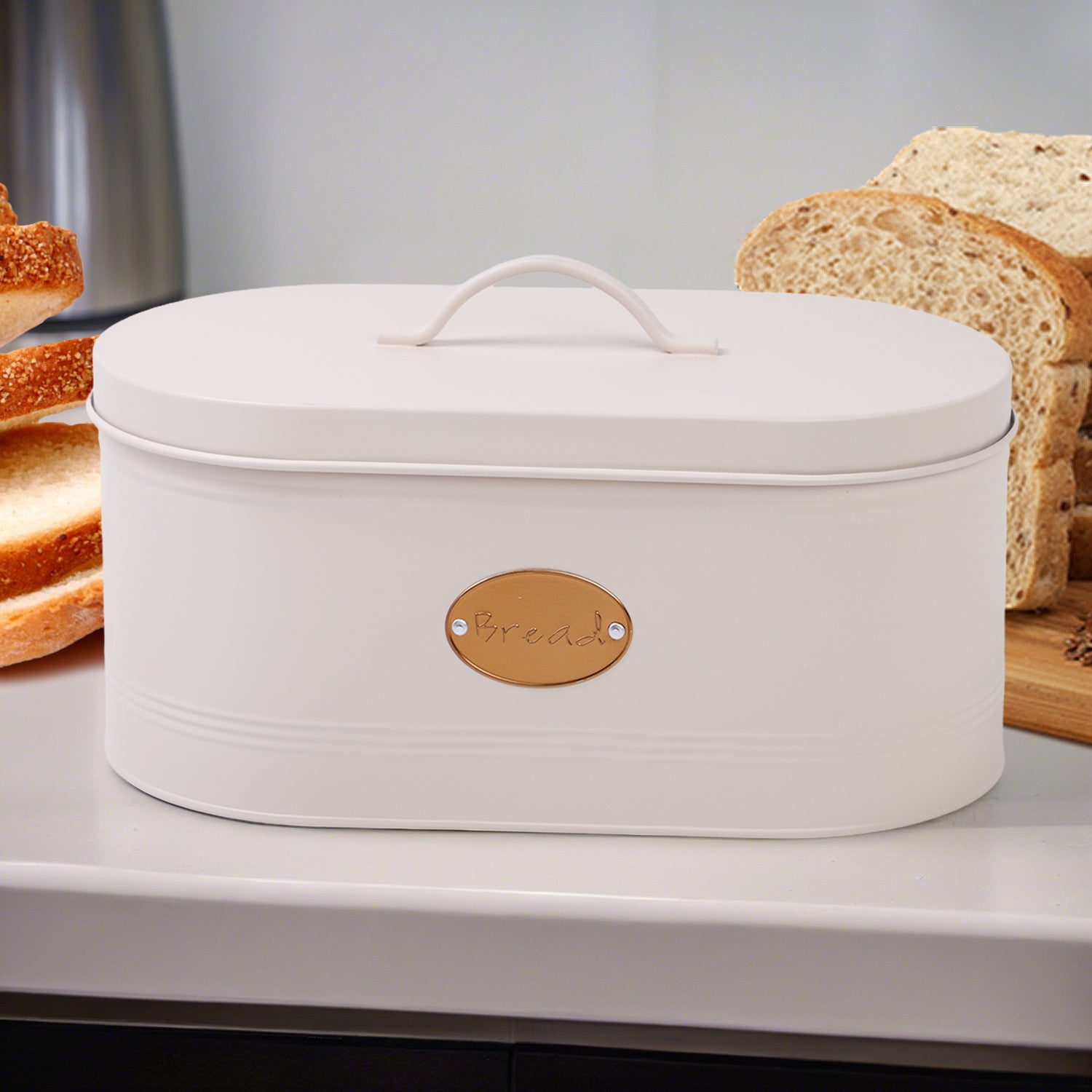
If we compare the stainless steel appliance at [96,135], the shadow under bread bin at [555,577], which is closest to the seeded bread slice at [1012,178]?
the shadow under bread bin at [555,577]

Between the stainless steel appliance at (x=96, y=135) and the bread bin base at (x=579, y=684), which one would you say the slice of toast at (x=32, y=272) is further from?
the stainless steel appliance at (x=96, y=135)

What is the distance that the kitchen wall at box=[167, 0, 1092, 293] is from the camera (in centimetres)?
164

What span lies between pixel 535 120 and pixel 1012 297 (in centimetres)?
97

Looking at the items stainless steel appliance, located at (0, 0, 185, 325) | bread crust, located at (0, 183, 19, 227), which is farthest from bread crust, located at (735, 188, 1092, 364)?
stainless steel appliance, located at (0, 0, 185, 325)

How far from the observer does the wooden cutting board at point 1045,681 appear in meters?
0.75

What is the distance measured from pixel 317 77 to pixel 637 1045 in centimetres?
152

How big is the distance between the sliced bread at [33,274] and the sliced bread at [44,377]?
0.04 m

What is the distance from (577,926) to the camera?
1.92 feet

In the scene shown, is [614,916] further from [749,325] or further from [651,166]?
[651,166]

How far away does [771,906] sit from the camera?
0.58 m

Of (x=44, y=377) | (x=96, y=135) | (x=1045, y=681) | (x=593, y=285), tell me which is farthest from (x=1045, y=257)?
(x=96, y=135)

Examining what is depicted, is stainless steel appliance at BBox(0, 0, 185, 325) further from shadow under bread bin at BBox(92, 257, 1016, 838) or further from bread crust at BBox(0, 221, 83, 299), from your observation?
shadow under bread bin at BBox(92, 257, 1016, 838)

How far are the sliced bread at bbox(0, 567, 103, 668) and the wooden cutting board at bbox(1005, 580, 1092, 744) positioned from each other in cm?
58

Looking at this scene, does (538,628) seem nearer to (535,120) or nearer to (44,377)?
(44,377)
